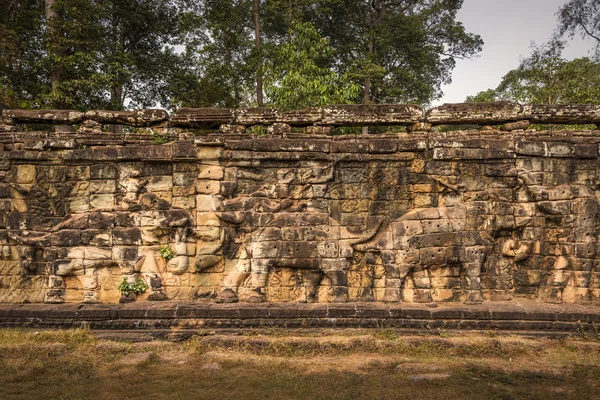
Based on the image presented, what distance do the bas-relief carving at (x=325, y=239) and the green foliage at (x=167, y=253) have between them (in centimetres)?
10

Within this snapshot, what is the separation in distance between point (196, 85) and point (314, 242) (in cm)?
1117

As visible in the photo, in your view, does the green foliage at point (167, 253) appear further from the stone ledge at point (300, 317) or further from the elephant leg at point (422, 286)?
the elephant leg at point (422, 286)

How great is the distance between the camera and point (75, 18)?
1138 centimetres

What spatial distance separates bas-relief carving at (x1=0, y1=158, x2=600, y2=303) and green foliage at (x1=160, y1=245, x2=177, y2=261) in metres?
0.10

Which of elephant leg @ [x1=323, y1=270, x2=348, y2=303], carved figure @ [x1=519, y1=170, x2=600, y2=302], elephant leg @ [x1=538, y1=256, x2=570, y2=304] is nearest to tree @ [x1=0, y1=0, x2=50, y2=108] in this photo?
elephant leg @ [x1=323, y1=270, x2=348, y2=303]

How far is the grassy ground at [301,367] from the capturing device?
4305 millimetres

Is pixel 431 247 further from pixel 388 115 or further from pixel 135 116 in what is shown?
pixel 135 116

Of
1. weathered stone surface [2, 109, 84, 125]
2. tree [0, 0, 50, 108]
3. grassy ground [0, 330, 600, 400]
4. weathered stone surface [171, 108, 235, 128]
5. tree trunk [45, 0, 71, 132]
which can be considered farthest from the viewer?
tree [0, 0, 50, 108]

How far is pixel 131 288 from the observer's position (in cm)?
577

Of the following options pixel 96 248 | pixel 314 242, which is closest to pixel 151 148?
pixel 96 248

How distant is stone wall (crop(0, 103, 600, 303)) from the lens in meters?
5.79

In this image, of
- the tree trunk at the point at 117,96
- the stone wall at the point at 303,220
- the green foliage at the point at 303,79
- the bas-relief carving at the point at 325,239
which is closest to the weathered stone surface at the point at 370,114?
the stone wall at the point at 303,220

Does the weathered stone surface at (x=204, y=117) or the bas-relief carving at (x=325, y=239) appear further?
the weathered stone surface at (x=204, y=117)

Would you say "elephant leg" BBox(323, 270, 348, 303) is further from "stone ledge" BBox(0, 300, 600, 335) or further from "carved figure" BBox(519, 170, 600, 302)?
"carved figure" BBox(519, 170, 600, 302)
